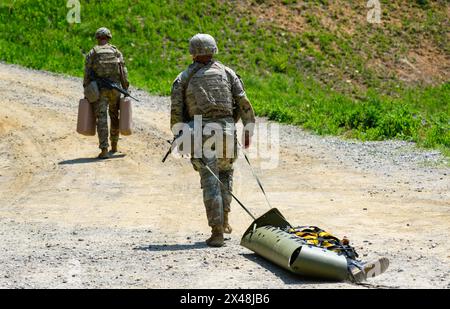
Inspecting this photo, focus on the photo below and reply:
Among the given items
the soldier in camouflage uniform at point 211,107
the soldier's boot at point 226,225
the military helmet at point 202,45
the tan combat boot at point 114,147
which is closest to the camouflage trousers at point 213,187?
the soldier in camouflage uniform at point 211,107

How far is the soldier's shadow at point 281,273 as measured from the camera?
25.3ft

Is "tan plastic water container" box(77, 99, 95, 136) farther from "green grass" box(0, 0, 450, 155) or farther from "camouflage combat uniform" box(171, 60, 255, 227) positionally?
"green grass" box(0, 0, 450, 155)

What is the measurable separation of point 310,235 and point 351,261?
612 millimetres

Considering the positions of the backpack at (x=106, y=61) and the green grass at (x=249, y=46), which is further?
the green grass at (x=249, y=46)

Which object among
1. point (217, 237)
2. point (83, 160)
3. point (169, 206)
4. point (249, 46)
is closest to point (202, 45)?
point (217, 237)

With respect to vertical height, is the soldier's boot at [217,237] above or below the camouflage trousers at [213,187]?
below

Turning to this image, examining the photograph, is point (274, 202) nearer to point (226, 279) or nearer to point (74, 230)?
point (74, 230)

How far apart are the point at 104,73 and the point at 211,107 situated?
664 cm

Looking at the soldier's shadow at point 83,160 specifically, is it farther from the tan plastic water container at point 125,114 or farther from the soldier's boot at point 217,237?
the soldier's boot at point 217,237

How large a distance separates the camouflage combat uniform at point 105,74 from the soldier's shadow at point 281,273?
24.3 ft

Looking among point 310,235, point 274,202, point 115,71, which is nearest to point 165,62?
point 115,71

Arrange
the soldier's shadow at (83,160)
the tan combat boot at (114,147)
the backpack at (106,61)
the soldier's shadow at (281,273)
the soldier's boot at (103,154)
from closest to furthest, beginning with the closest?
the soldier's shadow at (281,273) → the backpack at (106,61) → the soldier's shadow at (83,160) → the soldier's boot at (103,154) → the tan combat boot at (114,147)

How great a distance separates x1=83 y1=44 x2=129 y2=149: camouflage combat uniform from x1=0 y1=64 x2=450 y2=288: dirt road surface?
66 centimetres

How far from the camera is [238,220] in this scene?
438 inches
